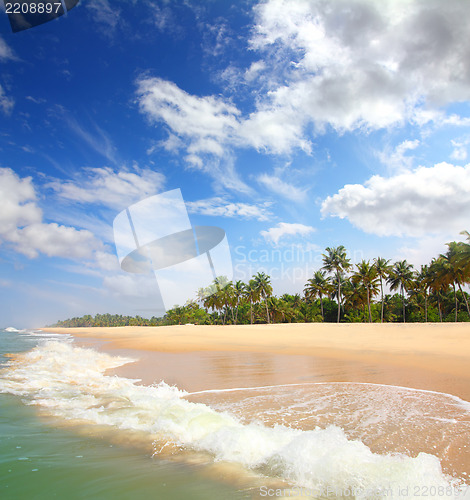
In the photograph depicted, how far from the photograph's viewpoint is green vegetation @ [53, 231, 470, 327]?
160 feet

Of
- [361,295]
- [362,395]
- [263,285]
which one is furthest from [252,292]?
[362,395]

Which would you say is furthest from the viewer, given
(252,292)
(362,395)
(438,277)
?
(252,292)

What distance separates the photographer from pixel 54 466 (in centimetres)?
328

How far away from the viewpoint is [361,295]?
5469 centimetres

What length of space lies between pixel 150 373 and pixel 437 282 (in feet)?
156

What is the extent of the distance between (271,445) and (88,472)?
194cm

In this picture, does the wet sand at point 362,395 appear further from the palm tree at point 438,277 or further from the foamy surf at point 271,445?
the palm tree at point 438,277

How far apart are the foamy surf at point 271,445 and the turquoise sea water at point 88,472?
1.74 ft

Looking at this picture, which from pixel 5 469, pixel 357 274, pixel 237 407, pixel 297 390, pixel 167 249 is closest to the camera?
pixel 5 469

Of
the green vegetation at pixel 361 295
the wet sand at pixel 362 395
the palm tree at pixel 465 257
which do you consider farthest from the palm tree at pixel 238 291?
the wet sand at pixel 362 395

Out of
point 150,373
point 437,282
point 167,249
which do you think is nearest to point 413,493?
point 150,373

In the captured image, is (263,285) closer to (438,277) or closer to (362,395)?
(438,277)

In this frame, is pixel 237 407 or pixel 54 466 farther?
pixel 237 407

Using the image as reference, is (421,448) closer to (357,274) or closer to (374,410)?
(374,410)
